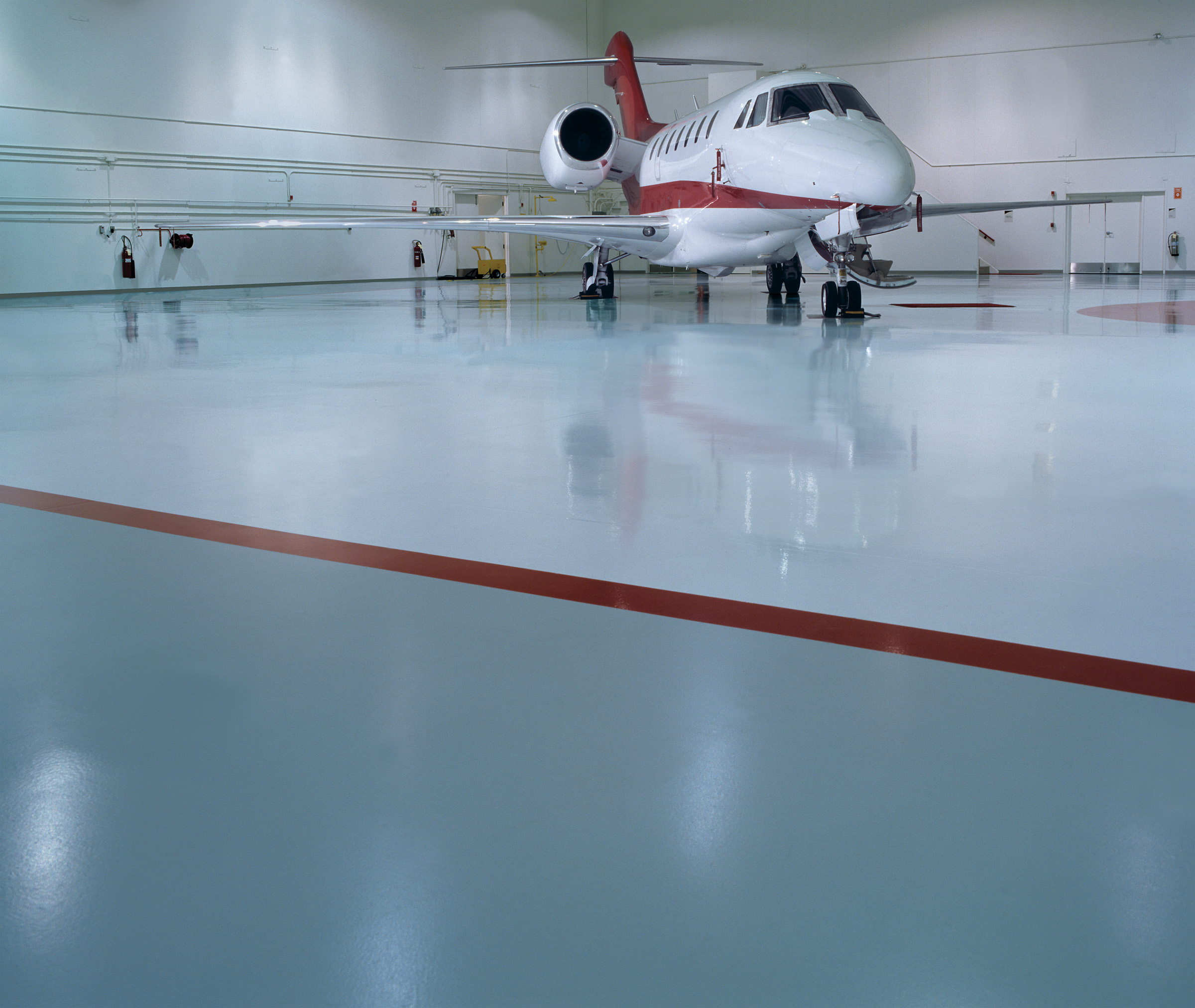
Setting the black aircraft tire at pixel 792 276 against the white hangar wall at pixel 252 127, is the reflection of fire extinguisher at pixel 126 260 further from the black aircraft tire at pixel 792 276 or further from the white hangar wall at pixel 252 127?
the black aircraft tire at pixel 792 276

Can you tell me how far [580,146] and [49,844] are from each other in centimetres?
1666

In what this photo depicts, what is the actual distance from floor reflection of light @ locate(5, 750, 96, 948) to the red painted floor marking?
3.99ft

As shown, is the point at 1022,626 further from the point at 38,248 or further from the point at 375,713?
the point at 38,248

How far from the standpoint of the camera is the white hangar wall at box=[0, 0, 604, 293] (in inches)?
775

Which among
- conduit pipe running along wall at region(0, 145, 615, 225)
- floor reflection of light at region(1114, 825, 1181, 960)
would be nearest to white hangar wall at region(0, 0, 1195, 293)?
conduit pipe running along wall at region(0, 145, 615, 225)

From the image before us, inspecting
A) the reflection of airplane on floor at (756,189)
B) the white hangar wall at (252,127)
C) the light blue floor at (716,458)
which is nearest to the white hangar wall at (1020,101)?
the white hangar wall at (252,127)

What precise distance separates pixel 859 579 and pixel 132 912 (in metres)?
1.95

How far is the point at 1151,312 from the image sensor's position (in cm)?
1294

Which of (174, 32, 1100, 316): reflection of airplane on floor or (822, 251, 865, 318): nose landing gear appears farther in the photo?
(822, 251, 865, 318): nose landing gear

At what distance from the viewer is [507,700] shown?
2059mm

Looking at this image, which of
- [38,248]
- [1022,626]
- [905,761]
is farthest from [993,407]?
[38,248]

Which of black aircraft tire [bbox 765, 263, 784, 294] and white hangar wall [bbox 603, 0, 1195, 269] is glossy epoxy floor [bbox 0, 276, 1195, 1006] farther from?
white hangar wall [bbox 603, 0, 1195, 269]

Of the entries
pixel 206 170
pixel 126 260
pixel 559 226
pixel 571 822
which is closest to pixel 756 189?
pixel 559 226

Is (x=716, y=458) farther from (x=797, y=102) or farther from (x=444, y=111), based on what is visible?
(x=444, y=111)
